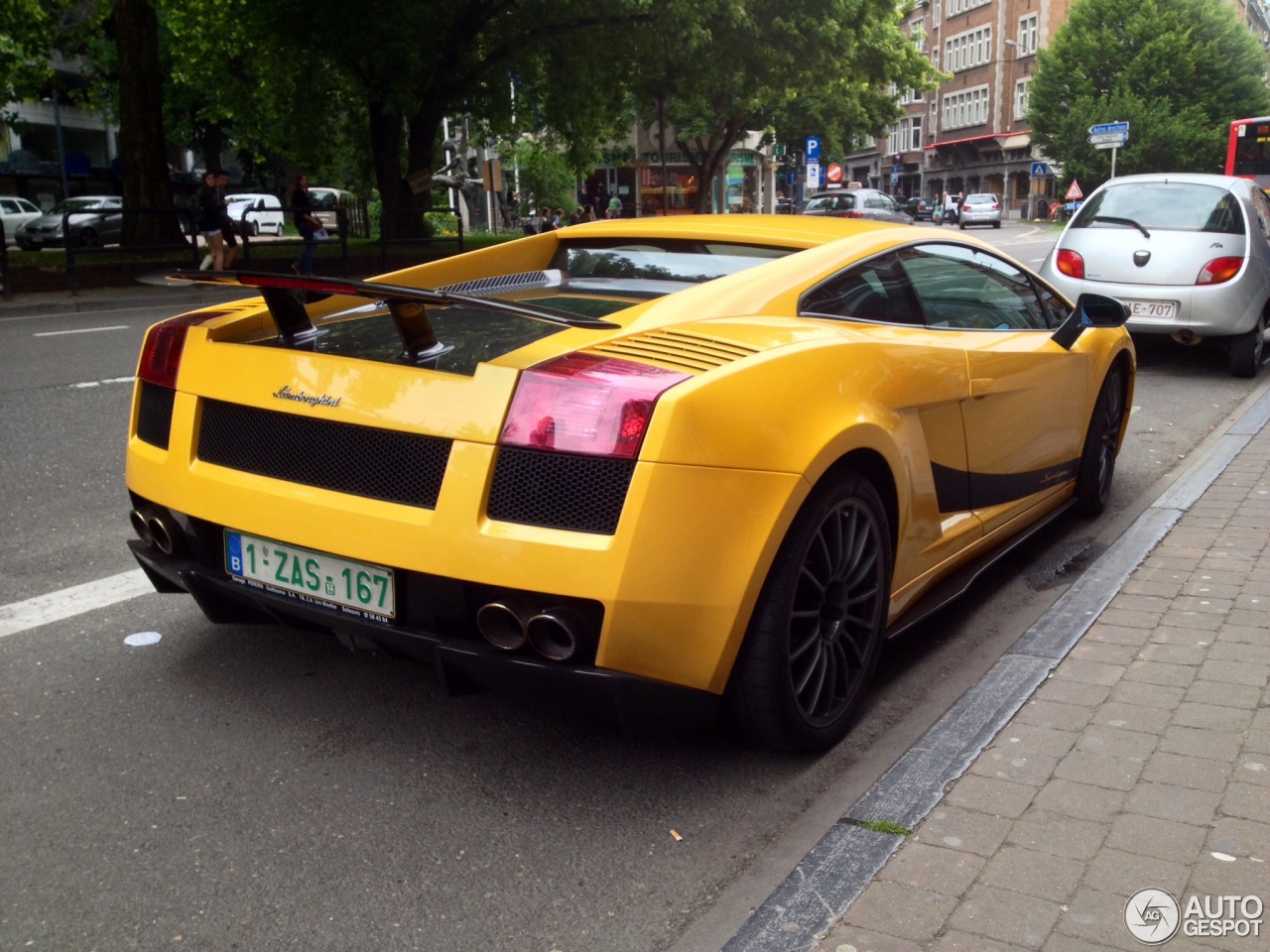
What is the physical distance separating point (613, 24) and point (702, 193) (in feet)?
78.5

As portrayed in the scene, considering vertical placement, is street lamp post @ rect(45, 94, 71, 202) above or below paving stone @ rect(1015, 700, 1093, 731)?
above

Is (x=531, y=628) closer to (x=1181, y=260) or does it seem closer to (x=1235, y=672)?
(x=1235, y=672)

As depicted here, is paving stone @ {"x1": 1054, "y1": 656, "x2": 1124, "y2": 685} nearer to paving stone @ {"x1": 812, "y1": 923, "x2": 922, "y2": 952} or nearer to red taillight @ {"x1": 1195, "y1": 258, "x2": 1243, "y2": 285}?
paving stone @ {"x1": 812, "y1": 923, "x2": 922, "y2": 952}

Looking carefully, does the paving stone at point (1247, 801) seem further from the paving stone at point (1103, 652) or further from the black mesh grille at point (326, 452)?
the black mesh grille at point (326, 452)

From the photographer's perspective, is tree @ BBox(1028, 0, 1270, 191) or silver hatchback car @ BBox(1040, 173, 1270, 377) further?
tree @ BBox(1028, 0, 1270, 191)

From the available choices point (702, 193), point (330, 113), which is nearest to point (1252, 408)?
point (330, 113)

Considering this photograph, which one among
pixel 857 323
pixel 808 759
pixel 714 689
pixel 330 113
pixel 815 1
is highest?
pixel 815 1

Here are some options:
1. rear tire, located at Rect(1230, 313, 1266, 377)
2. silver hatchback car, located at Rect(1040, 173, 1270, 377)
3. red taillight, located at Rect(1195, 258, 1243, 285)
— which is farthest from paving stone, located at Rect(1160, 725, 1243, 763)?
rear tire, located at Rect(1230, 313, 1266, 377)

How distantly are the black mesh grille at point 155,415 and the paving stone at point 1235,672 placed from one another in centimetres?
297

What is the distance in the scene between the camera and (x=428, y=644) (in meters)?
2.75

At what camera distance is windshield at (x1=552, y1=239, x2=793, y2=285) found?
376cm

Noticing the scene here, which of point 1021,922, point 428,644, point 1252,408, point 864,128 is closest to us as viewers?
point 1021,922

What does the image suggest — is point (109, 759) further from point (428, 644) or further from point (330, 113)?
point (330, 113)

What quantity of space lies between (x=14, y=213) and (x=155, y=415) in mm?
36302
